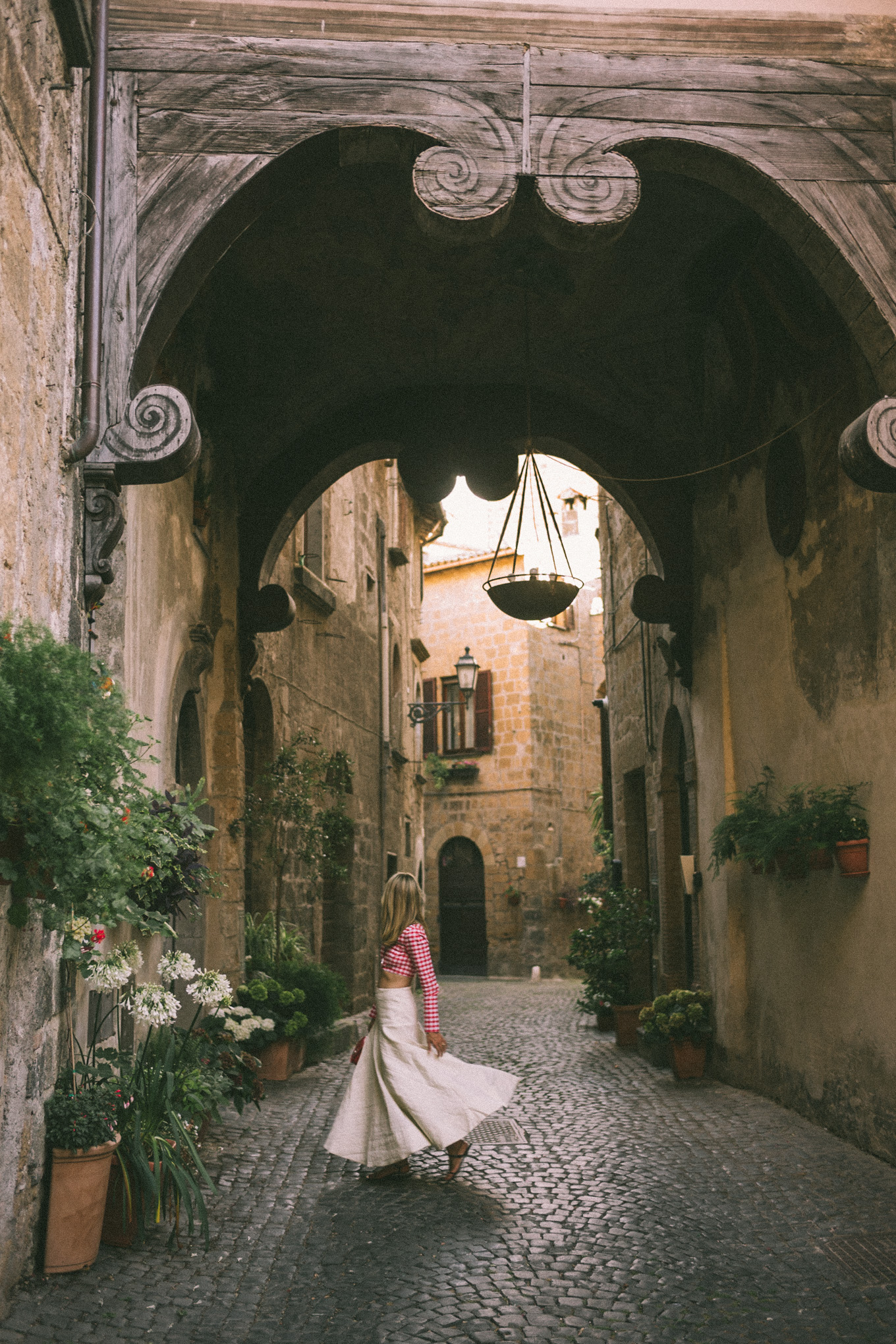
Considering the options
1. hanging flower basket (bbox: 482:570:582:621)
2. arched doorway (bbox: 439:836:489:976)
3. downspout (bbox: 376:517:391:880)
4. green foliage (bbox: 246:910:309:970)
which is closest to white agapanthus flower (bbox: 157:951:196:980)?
hanging flower basket (bbox: 482:570:582:621)

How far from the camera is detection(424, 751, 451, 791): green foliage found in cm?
2525

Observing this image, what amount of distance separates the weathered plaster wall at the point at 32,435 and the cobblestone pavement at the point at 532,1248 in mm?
480

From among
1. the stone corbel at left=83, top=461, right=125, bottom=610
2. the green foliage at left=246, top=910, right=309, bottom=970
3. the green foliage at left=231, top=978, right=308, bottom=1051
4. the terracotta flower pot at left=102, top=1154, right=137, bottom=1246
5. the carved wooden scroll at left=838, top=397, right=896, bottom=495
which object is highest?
the carved wooden scroll at left=838, top=397, right=896, bottom=495

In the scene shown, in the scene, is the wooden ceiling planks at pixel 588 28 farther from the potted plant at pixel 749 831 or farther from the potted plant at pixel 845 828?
the potted plant at pixel 749 831

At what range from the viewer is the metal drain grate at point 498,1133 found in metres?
5.97

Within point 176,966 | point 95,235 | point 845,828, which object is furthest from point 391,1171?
point 95,235

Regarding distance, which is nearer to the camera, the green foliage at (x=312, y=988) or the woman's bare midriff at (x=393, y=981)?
the woman's bare midriff at (x=393, y=981)

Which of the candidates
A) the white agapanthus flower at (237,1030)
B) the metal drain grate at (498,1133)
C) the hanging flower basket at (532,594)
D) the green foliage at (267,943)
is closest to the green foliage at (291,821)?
the green foliage at (267,943)

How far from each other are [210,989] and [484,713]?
2090cm

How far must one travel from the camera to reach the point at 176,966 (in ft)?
15.3

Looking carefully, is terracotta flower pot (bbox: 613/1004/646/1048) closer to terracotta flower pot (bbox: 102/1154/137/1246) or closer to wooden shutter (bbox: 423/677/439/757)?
terracotta flower pot (bbox: 102/1154/137/1246)

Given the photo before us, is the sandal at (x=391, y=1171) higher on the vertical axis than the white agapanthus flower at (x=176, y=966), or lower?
lower

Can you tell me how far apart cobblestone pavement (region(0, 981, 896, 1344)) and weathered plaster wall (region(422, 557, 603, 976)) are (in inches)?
703

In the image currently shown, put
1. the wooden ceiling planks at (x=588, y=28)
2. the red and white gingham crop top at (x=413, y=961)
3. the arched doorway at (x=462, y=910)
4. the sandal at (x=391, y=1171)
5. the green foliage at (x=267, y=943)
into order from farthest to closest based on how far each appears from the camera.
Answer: the arched doorway at (x=462, y=910)
the green foliage at (x=267, y=943)
the red and white gingham crop top at (x=413, y=961)
the sandal at (x=391, y=1171)
the wooden ceiling planks at (x=588, y=28)
